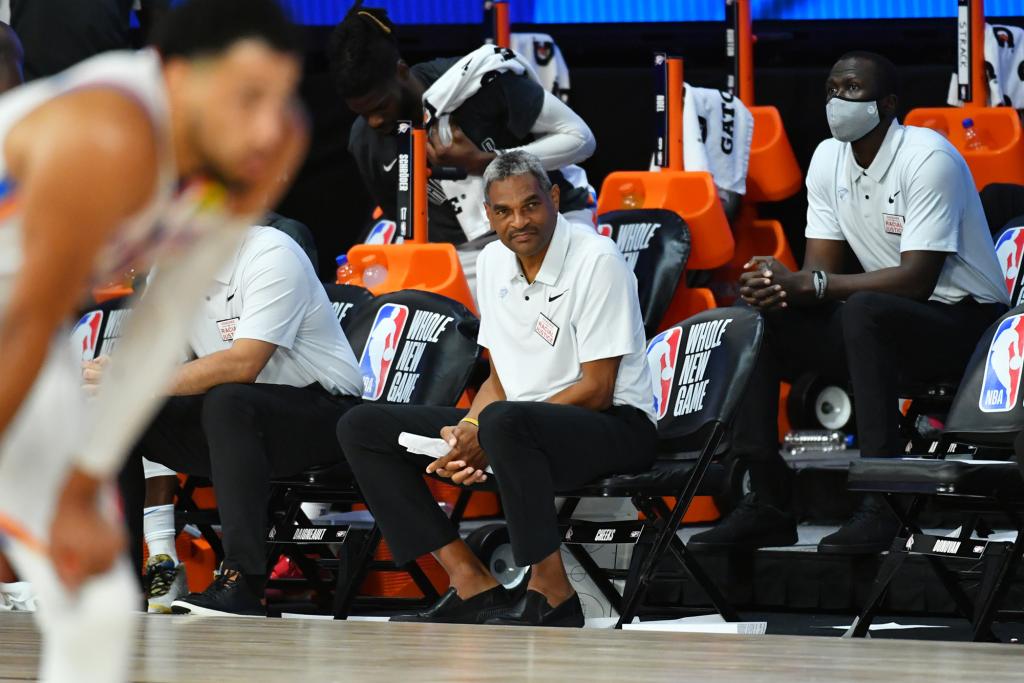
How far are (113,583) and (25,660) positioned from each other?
1446 millimetres

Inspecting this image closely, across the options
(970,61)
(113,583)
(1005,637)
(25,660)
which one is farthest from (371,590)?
(113,583)

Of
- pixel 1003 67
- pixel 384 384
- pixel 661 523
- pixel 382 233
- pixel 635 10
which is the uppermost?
pixel 635 10

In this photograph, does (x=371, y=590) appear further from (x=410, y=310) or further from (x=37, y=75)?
(x=37, y=75)

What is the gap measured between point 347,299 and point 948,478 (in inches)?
85.4

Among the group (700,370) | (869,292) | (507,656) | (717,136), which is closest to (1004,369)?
(869,292)

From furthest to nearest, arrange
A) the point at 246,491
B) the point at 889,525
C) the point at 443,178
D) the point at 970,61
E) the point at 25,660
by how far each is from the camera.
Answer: the point at 970,61 < the point at 443,178 < the point at 889,525 < the point at 246,491 < the point at 25,660

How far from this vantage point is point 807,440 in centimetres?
521

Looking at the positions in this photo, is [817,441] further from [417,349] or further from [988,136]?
[417,349]

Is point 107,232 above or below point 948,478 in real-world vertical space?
above

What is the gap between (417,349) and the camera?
15.0ft

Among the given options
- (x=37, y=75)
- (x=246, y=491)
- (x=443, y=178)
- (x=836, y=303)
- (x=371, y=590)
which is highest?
(x=37, y=75)

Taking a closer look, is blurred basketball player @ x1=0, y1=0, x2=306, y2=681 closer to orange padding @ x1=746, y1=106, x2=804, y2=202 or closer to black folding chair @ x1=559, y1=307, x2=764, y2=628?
black folding chair @ x1=559, y1=307, x2=764, y2=628

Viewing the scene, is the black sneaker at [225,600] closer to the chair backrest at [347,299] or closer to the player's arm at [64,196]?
the chair backrest at [347,299]

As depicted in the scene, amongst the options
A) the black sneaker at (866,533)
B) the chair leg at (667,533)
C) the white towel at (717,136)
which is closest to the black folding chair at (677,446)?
the chair leg at (667,533)
